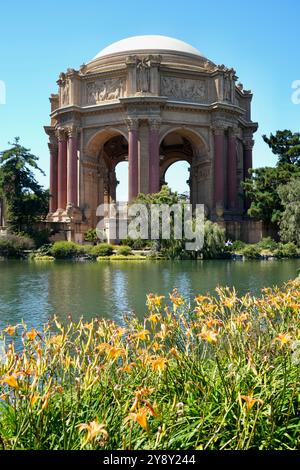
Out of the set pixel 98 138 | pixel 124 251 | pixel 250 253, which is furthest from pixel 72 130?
pixel 250 253

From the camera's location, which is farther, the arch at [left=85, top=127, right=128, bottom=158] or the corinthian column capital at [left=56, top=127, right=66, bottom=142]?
the corinthian column capital at [left=56, top=127, right=66, bottom=142]

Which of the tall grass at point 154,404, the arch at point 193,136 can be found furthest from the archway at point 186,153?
the tall grass at point 154,404

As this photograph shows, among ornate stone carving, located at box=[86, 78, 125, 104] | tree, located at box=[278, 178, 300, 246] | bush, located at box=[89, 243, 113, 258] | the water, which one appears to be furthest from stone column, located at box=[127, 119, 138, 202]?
the water

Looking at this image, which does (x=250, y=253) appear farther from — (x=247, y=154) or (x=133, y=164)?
(x=247, y=154)

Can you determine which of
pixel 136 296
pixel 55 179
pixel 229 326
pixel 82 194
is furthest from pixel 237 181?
pixel 229 326

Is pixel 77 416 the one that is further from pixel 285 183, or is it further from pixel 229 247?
pixel 285 183

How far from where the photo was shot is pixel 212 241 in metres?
31.7

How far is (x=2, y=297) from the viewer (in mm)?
13047

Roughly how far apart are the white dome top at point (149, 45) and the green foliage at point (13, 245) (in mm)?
21794

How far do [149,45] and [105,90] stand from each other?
691cm

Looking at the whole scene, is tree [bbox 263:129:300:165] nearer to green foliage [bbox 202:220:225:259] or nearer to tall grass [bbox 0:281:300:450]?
green foliage [bbox 202:220:225:259]

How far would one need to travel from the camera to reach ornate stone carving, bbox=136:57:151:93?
4181 centimetres

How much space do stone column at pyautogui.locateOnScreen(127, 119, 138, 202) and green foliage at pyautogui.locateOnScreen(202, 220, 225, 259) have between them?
460 inches

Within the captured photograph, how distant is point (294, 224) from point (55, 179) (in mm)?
27527
